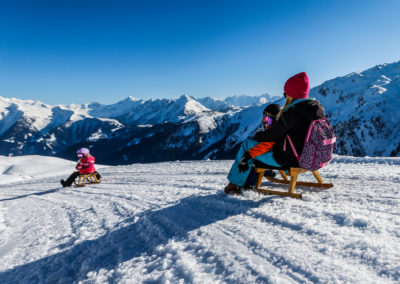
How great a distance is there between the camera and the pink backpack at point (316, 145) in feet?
10.0

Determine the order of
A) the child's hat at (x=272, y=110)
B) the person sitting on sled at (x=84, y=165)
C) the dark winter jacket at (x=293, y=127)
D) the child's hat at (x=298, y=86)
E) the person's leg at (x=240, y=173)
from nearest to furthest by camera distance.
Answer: the dark winter jacket at (x=293, y=127) → the child's hat at (x=298, y=86) → the person's leg at (x=240, y=173) → the child's hat at (x=272, y=110) → the person sitting on sled at (x=84, y=165)

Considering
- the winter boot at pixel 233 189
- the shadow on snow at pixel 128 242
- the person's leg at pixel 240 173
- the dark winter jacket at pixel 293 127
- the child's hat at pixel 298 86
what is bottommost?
the shadow on snow at pixel 128 242

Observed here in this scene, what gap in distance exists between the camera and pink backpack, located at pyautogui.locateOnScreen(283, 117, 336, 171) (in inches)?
120

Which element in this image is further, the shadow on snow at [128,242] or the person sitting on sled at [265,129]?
the person sitting on sled at [265,129]

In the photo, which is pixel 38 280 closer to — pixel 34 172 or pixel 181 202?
pixel 181 202

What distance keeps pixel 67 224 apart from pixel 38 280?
1.67 metres

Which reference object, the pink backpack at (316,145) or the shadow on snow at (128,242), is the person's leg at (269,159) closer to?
the pink backpack at (316,145)

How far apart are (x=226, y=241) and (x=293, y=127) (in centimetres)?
172

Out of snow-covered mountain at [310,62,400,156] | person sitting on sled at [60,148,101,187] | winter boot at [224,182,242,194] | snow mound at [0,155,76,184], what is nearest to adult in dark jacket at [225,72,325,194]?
winter boot at [224,182,242,194]

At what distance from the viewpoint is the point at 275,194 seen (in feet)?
11.7

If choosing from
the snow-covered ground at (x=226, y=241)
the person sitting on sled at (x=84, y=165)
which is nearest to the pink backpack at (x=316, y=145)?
the snow-covered ground at (x=226, y=241)

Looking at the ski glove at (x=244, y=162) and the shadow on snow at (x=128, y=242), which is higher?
the ski glove at (x=244, y=162)

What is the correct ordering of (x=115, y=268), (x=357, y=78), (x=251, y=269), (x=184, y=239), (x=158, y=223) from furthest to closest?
(x=357, y=78) → (x=158, y=223) → (x=184, y=239) → (x=115, y=268) → (x=251, y=269)

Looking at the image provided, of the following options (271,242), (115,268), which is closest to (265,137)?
(271,242)
